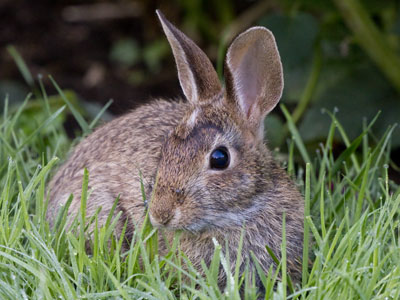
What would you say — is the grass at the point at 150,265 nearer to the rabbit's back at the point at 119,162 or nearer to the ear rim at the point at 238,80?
the rabbit's back at the point at 119,162

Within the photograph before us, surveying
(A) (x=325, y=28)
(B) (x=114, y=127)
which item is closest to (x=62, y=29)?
(A) (x=325, y=28)

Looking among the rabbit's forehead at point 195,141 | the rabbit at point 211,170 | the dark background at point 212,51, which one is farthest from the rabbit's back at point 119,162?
the dark background at point 212,51

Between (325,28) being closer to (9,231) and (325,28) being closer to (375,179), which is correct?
(375,179)

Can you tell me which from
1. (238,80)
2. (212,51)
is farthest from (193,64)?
(212,51)

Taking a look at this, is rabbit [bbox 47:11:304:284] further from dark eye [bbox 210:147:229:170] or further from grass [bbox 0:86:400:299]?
grass [bbox 0:86:400:299]

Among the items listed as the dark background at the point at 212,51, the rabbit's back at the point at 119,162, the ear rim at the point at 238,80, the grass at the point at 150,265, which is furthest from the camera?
the dark background at the point at 212,51
